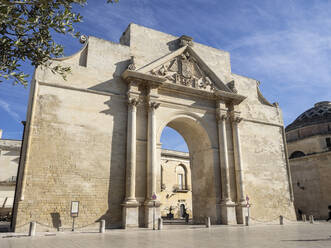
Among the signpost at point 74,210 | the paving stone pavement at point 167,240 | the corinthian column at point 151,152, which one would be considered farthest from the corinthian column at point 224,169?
the signpost at point 74,210

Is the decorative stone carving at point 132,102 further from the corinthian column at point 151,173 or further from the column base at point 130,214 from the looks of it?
the column base at point 130,214

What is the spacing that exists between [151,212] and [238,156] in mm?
7061

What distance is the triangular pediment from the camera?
17.2 meters

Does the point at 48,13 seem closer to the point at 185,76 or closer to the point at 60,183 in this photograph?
the point at 60,183

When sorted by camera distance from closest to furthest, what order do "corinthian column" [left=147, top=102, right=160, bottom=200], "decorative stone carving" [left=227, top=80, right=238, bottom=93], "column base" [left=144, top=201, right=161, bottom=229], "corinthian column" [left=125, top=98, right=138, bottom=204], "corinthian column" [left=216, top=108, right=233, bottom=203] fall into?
1. "column base" [left=144, top=201, right=161, bottom=229]
2. "corinthian column" [left=125, top=98, right=138, bottom=204]
3. "corinthian column" [left=147, top=102, right=160, bottom=200]
4. "corinthian column" [left=216, top=108, right=233, bottom=203]
5. "decorative stone carving" [left=227, top=80, right=238, bottom=93]

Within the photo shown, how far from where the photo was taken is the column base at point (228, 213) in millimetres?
16297

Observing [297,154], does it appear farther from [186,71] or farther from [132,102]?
[132,102]

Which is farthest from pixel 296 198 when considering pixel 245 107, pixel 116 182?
pixel 116 182

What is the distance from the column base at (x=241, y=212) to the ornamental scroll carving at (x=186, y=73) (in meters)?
7.49

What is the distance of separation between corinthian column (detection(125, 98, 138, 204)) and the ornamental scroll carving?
9.48 ft

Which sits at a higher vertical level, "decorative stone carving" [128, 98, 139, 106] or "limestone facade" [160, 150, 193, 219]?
"decorative stone carving" [128, 98, 139, 106]

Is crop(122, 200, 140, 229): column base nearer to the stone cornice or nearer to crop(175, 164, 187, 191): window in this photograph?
crop(175, 164, 187, 191): window

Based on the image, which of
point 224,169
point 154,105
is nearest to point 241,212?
point 224,169

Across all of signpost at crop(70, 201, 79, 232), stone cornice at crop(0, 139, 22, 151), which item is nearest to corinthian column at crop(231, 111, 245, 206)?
signpost at crop(70, 201, 79, 232)
